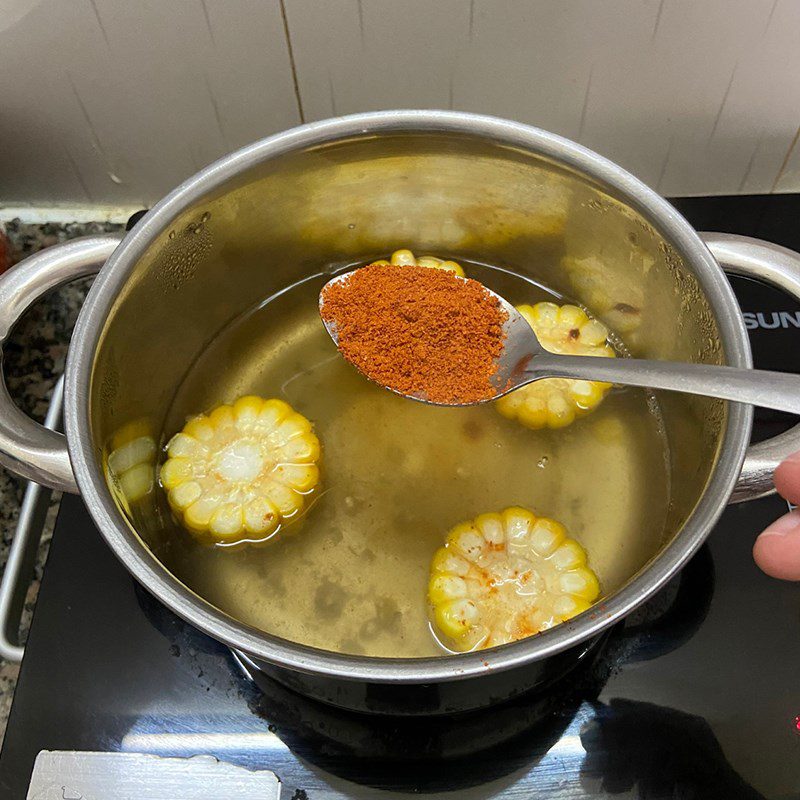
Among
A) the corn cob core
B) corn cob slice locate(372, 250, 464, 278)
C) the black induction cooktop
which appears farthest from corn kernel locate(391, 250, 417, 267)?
the black induction cooktop

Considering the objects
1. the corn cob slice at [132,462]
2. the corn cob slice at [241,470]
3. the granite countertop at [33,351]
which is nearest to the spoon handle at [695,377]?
the corn cob slice at [241,470]

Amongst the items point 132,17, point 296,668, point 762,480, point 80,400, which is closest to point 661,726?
point 762,480

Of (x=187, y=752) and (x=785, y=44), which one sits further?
(x=785, y=44)

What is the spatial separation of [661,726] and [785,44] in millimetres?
657

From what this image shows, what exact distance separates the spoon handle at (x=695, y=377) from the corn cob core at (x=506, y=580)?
151 mm

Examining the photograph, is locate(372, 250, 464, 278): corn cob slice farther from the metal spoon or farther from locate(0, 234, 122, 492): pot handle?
locate(0, 234, 122, 492): pot handle

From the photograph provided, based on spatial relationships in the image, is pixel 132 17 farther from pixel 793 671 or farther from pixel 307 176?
pixel 793 671

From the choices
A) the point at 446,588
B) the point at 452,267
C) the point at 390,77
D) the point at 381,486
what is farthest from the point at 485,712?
the point at 390,77

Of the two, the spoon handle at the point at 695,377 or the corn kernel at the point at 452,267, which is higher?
the spoon handle at the point at 695,377

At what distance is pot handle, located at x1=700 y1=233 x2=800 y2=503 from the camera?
0.57 metres

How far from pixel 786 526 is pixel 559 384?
303 millimetres

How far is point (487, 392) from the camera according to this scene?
75cm

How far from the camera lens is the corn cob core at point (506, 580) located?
695mm

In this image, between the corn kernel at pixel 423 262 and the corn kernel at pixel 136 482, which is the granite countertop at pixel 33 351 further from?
the corn kernel at pixel 423 262
